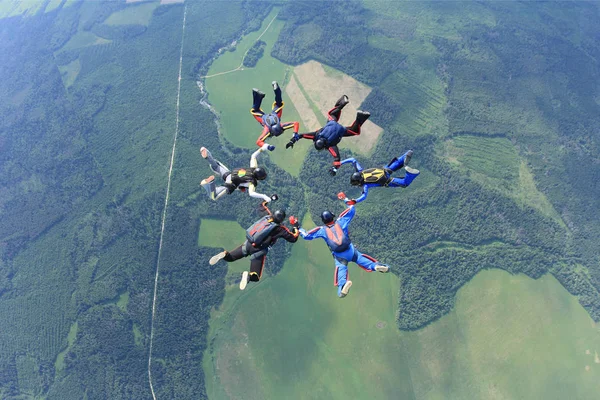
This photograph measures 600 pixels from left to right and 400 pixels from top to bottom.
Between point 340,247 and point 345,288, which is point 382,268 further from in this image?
point 340,247

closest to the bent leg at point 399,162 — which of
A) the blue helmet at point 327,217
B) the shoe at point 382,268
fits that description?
the blue helmet at point 327,217

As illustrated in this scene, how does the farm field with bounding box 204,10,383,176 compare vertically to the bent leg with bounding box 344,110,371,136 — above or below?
below

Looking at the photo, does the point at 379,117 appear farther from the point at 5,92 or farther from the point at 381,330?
the point at 5,92

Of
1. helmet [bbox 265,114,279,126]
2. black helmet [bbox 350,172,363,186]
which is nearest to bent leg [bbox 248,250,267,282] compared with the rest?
black helmet [bbox 350,172,363,186]

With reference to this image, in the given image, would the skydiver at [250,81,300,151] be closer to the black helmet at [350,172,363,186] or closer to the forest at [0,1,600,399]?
the black helmet at [350,172,363,186]

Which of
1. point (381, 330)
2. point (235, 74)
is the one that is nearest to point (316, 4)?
point (235, 74)

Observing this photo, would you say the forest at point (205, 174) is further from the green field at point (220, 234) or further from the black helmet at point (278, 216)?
the black helmet at point (278, 216)
